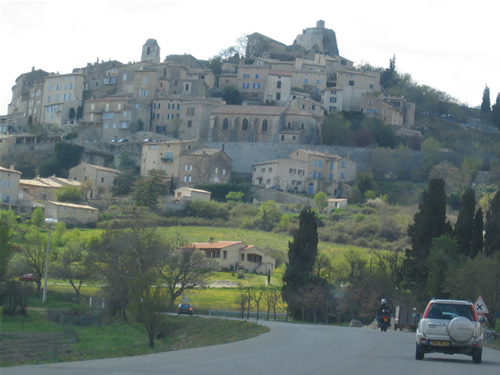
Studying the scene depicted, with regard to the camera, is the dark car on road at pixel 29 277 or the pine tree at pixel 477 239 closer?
the pine tree at pixel 477 239

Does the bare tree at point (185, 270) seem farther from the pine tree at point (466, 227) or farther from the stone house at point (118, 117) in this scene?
the stone house at point (118, 117)

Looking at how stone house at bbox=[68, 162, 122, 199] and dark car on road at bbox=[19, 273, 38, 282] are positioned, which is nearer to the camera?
dark car on road at bbox=[19, 273, 38, 282]

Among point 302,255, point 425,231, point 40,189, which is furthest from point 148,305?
point 40,189

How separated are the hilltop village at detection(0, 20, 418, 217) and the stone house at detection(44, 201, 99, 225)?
30.6 ft

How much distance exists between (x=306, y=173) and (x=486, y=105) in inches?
1467

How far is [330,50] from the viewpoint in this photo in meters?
138

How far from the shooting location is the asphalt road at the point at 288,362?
706 inches

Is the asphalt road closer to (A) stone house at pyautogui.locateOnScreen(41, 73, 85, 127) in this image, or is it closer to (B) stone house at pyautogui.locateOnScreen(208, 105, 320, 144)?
(B) stone house at pyautogui.locateOnScreen(208, 105, 320, 144)

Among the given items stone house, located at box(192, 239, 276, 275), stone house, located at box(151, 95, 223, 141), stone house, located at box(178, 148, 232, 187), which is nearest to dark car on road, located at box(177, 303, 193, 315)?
stone house, located at box(192, 239, 276, 275)

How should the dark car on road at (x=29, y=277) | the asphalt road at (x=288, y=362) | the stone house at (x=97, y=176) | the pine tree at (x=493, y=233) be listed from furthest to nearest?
1. the stone house at (x=97, y=176)
2. the dark car on road at (x=29, y=277)
3. the pine tree at (x=493, y=233)
4. the asphalt road at (x=288, y=362)

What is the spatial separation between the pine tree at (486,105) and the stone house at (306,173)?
103ft

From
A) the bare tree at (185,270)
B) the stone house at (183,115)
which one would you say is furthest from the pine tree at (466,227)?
the stone house at (183,115)

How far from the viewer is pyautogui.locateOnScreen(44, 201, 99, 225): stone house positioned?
3396 inches

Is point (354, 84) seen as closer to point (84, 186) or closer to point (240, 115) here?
point (240, 115)
